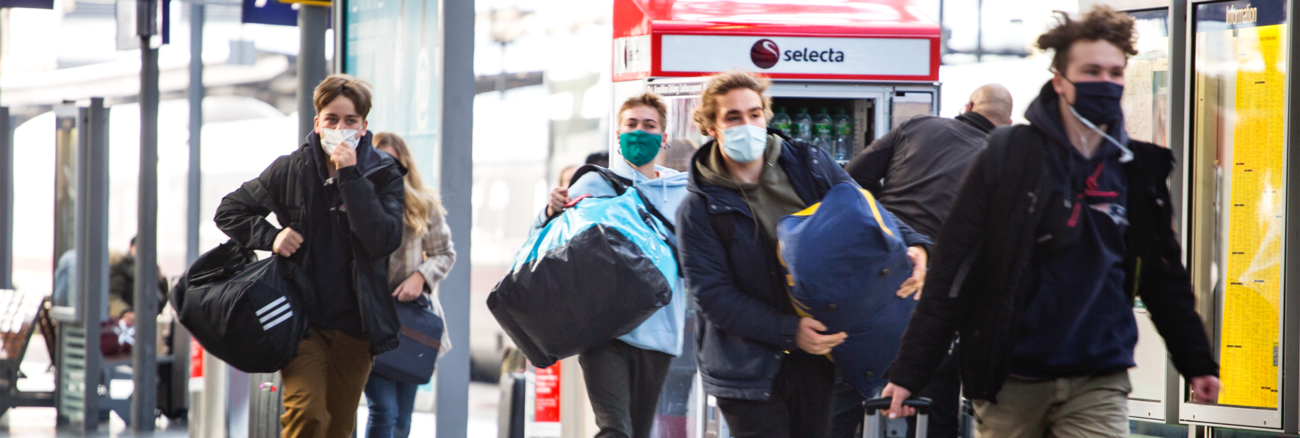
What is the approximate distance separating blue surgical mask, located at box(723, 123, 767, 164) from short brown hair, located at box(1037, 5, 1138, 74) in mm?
859

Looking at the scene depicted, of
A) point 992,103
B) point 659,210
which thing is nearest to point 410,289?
point 659,210

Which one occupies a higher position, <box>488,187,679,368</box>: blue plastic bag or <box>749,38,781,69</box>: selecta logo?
<box>749,38,781,69</box>: selecta logo

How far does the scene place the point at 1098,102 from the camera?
111 inches

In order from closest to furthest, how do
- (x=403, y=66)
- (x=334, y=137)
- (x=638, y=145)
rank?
(x=334, y=137) < (x=638, y=145) < (x=403, y=66)

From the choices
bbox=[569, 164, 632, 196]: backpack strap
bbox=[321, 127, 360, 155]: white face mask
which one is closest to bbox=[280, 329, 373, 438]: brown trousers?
bbox=[321, 127, 360, 155]: white face mask

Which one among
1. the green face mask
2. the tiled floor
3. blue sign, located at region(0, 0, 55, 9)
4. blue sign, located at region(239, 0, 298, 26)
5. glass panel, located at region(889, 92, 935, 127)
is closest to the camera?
the green face mask

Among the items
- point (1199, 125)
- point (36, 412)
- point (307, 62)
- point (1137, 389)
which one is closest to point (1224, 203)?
point (1199, 125)

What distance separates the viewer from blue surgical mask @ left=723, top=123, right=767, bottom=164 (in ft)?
11.5

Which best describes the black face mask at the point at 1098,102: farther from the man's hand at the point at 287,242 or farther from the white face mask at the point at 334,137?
the man's hand at the point at 287,242

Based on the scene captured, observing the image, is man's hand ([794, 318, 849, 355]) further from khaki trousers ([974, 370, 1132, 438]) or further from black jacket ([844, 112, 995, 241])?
black jacket ([844, 112, 995, 241])

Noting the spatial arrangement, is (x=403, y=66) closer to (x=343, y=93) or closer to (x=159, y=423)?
(x=343, y=93)

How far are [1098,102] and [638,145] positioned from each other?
7.17ft

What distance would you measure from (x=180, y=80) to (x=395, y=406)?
15688 mm

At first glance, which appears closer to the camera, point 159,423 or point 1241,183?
point 1241,183
